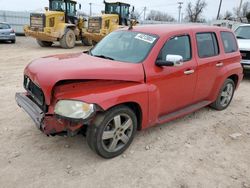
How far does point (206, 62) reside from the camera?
4.82 meters

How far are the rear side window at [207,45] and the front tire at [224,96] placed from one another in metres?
0.82

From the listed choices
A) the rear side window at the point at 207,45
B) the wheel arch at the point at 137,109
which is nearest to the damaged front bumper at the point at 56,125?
the wheel arch at the point at 137,109

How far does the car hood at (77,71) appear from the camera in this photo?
10.9 feet

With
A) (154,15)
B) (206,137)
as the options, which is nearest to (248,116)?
(206,137)

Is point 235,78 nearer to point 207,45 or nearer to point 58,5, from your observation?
point 207,45

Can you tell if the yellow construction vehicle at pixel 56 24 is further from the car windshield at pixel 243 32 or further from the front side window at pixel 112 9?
the car windshield at pixel 243 32

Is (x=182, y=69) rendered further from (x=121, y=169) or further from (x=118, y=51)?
(x=121, y=169)

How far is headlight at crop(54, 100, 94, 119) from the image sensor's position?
324 centimetres

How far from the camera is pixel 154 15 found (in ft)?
260

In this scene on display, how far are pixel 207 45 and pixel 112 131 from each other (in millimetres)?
2522

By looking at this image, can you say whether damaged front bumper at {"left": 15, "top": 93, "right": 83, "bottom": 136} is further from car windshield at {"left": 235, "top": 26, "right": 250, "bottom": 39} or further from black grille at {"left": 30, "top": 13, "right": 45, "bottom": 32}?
black grille at {"left": 30, "top": 13, "right": 45, "bottom": 32}

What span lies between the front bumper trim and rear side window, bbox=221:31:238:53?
373 centimetres

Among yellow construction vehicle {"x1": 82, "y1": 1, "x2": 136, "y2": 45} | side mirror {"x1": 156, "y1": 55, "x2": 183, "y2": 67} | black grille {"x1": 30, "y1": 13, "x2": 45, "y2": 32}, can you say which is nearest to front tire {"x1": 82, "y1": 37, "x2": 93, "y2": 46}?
yellow construction vehicle {"x1": 82, "y1": 1, "x2": 136, "y2": 45}

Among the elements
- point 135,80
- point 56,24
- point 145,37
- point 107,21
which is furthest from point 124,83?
point 107,21
